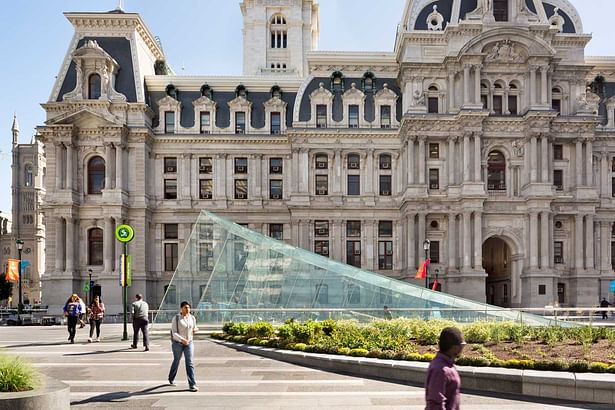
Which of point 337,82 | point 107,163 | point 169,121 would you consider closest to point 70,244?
point 107,163

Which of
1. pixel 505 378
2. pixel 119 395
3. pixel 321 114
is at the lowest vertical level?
pixel 119 395

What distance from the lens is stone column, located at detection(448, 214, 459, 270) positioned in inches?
1929

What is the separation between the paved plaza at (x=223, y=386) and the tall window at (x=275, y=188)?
112 feet

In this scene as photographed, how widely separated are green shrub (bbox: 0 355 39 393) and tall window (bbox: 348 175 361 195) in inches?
1786

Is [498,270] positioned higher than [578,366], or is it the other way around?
[578,366]

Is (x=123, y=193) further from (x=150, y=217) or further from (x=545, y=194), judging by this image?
(x=545, y=194)

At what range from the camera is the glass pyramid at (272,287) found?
25.2 meters

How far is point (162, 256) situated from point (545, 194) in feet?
114

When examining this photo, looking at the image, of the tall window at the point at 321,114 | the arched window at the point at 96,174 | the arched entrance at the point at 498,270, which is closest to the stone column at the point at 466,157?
the arched entrance at the point at 498,270

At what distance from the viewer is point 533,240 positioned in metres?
48.3

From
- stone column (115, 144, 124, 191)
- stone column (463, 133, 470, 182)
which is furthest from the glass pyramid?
stone column (463, 133, 470, 182)

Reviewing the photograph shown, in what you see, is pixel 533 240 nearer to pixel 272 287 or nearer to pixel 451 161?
pixel 451 161

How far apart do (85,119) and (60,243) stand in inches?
439

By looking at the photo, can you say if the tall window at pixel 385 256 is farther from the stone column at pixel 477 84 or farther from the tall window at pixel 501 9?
the tall window at pixel 501 9
